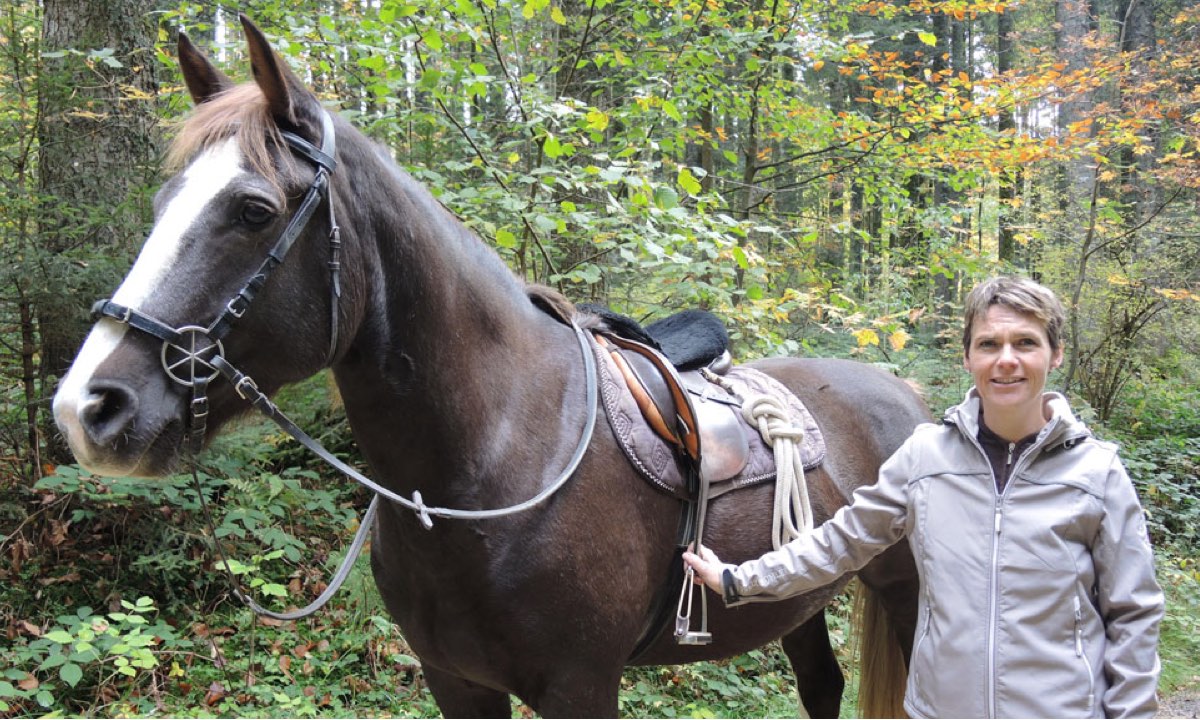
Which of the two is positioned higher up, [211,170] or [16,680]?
[211,170]

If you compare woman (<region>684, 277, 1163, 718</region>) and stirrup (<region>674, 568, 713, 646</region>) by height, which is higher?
woman (<region>684, 277, 1163, 718</region>)

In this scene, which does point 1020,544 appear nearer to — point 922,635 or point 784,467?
point 922,635

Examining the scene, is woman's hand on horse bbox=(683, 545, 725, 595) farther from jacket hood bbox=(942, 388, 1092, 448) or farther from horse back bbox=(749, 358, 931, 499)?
horse back bbox=(749, 358, 931, 499)

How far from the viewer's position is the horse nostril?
4.55ft

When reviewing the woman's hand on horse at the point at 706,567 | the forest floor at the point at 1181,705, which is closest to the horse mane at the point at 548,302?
the woman's hand on horse at the point at 706,567

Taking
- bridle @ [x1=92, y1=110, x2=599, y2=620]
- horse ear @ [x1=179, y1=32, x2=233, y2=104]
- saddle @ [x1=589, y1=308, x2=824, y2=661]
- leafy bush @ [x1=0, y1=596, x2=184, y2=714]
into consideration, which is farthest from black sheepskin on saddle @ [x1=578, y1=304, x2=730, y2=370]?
leafy bush @ [x1=0, y1=596, x2=184, y2=714]

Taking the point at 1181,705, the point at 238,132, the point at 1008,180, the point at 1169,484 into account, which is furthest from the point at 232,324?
the point at 1169,484

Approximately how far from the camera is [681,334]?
9.84 feet

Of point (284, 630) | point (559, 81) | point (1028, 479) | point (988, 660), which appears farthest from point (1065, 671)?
point (559, 81)

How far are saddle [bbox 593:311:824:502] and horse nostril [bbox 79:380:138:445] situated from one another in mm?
1247

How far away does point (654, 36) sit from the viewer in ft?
18.9

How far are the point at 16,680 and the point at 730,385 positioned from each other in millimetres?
3711

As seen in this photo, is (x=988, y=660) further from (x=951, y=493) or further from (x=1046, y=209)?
(x=1046, y=209)

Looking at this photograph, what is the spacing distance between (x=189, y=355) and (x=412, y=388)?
0.53 metres
